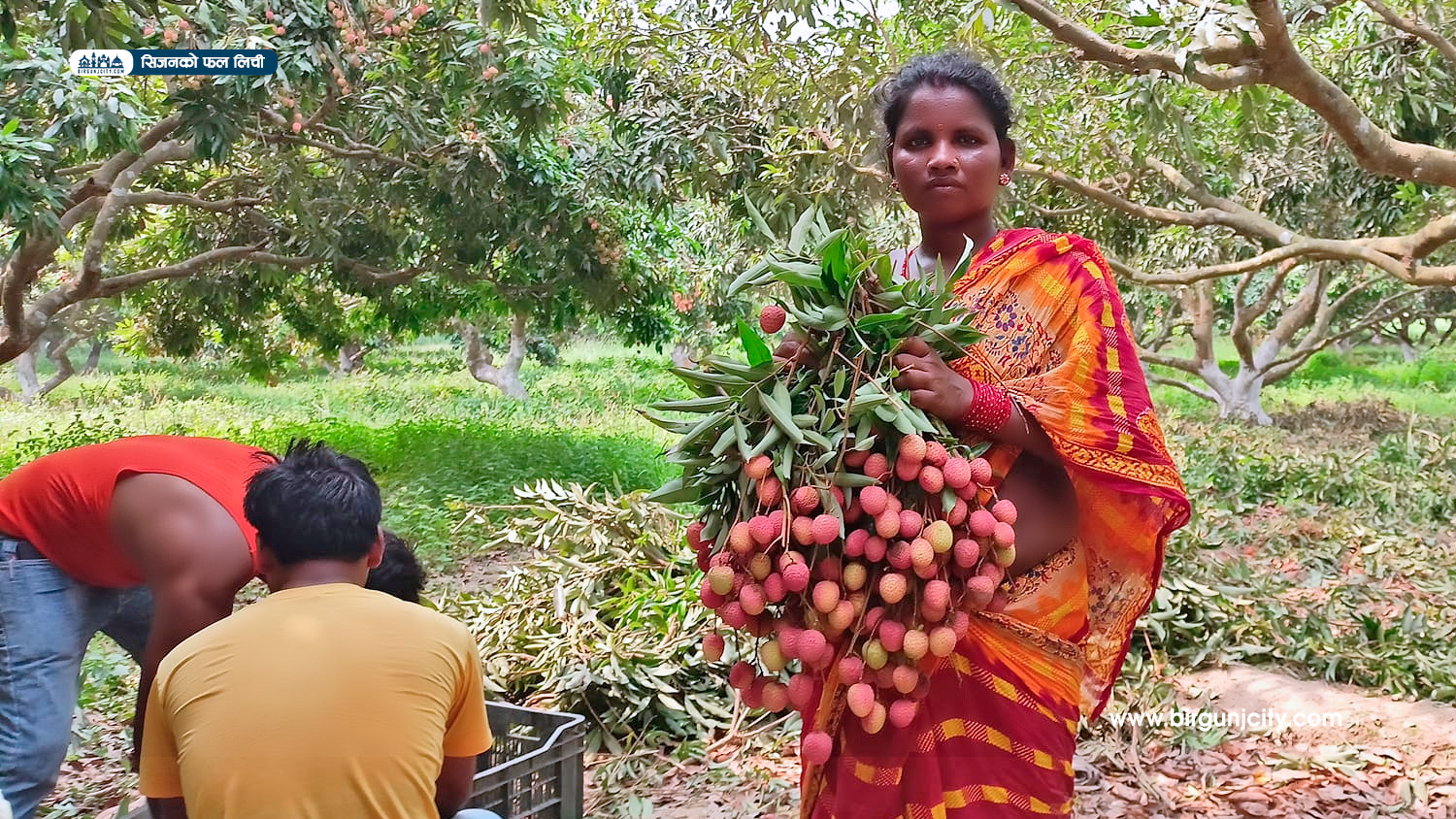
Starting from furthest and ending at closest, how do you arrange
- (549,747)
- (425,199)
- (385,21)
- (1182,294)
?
(1182,294)
(425,199)
(385,21)
(549,747)

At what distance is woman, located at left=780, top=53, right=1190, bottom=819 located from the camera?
1.49 m

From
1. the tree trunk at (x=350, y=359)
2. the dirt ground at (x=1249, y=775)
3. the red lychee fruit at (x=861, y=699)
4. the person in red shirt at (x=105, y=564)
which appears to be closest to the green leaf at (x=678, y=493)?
the red lychee fruit at (x=861, y=699)

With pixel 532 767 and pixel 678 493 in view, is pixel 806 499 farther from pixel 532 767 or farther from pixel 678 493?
pixel 532 767

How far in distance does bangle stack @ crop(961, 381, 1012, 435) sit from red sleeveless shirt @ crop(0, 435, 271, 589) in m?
1.27

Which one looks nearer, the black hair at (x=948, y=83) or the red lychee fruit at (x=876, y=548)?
the red lychee fruit at (x=876, y=548)

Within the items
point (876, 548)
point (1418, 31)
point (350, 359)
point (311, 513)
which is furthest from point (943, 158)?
point (350, 359)

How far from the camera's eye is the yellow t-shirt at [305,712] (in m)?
1.42

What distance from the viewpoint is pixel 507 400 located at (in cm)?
1516

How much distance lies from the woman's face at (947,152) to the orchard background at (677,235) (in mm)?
1000

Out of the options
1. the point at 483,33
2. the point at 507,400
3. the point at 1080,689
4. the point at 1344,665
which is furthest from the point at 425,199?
the point at 507,400

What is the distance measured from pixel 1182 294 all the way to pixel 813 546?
11945mm

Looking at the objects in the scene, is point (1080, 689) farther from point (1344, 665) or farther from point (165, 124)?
point (165, 124)

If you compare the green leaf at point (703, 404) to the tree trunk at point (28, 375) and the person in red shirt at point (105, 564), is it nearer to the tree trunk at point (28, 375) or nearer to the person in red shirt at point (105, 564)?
the person in red shirt at point (105, 564)

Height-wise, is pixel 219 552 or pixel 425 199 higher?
pixel 425 199
